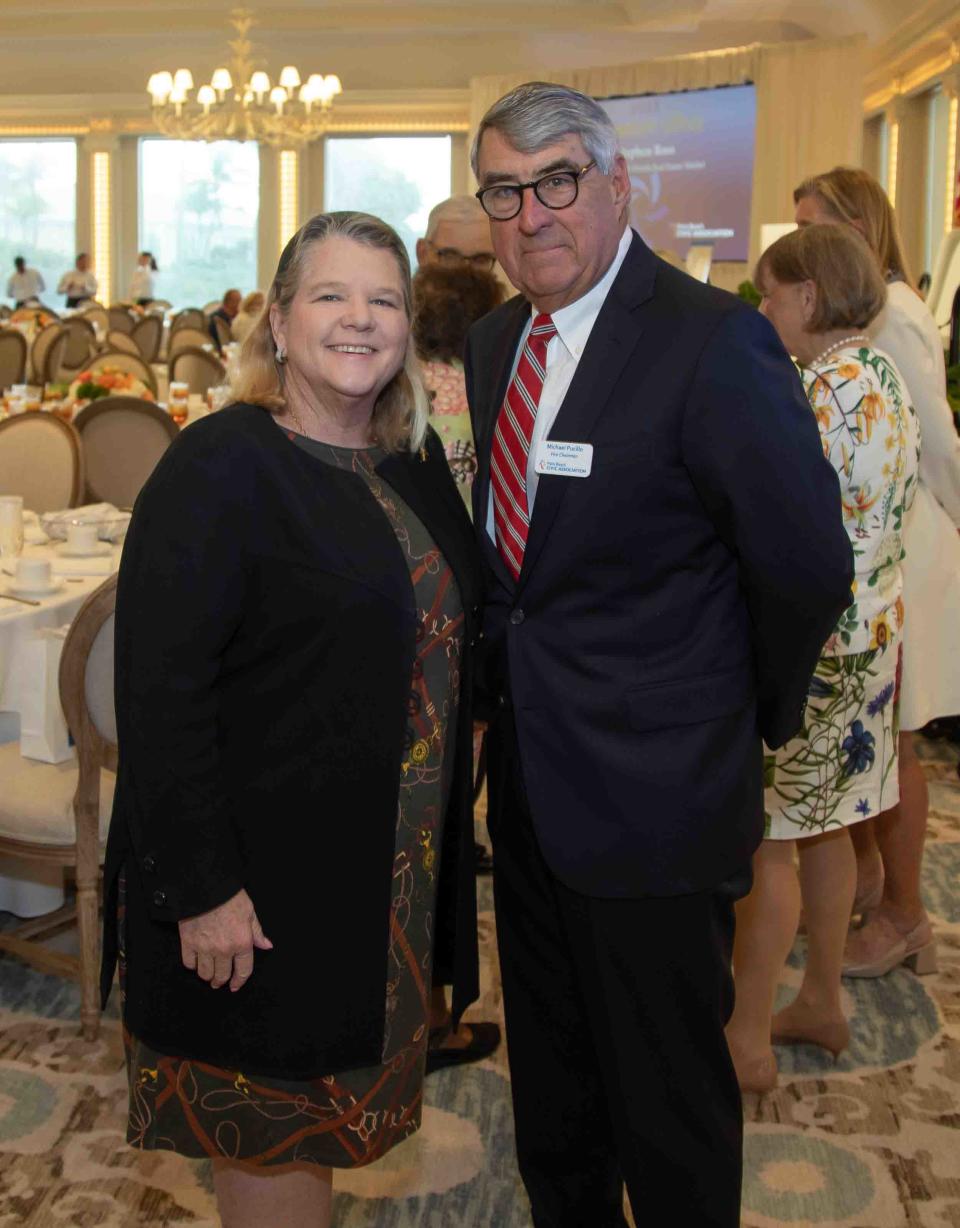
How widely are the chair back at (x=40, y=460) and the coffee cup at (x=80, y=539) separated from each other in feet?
3.67

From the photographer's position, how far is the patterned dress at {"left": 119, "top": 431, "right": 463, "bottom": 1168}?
1707 millimetres

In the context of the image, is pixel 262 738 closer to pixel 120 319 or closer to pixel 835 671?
pixel 835 671

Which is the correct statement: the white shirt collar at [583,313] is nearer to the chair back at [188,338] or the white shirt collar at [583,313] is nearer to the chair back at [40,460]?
the chair back at [40,460]

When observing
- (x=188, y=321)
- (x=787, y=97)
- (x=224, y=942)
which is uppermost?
(x=787, y=97)

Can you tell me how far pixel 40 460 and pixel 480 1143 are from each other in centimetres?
315

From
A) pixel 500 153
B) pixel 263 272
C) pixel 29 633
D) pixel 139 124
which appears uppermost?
pixel 139 124

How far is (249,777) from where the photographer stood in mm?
1648

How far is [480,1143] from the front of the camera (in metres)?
2.57

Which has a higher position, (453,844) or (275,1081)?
(453,844)

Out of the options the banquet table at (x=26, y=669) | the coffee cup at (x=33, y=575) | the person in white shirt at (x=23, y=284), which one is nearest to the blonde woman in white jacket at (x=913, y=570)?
the banquet table at (x=26, y=669)

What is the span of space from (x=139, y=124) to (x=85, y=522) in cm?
1571

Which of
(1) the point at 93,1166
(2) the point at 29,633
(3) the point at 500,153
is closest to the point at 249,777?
(3) the point at 500,153

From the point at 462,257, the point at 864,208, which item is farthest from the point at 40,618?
the point at 864,208

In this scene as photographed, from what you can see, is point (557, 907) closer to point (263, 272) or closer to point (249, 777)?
point (249, 777)
